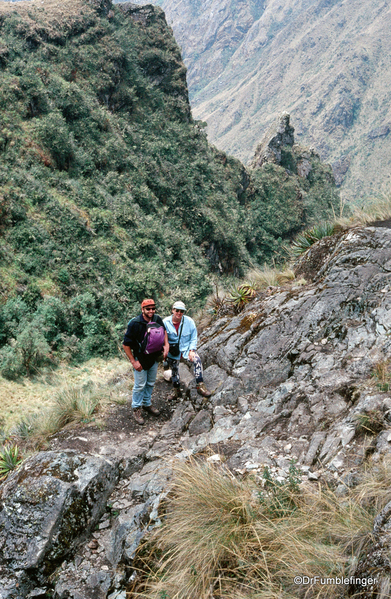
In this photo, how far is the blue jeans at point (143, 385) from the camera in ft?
17.5

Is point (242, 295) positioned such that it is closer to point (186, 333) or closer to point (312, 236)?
point (312, 236)

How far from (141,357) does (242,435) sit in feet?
5.66

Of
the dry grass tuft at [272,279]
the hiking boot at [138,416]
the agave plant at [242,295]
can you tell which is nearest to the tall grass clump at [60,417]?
the hiking boot at [138,416]

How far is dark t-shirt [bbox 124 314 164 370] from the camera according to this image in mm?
5011

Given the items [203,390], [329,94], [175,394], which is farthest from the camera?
[329,94]

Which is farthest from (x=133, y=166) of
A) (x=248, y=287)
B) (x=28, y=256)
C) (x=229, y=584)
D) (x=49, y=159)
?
(x=229, y=584)

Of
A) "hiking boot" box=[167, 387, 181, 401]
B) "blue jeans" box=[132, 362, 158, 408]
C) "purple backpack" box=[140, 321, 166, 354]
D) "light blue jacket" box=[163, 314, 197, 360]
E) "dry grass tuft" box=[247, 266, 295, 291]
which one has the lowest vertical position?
"hiking boot" box=[167, 387, 181, 401]

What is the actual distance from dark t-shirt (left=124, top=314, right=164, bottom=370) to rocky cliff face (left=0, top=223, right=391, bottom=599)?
1046 mm

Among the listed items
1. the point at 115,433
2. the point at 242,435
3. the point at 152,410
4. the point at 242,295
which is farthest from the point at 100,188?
the point at 242,435

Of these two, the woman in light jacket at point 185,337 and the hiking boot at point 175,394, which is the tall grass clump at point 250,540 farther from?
the hiking boot at point 175,394

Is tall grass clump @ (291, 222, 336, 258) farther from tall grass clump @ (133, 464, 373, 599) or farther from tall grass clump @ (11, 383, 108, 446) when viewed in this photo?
tall grass clump @ (133, 464, 373, 599)

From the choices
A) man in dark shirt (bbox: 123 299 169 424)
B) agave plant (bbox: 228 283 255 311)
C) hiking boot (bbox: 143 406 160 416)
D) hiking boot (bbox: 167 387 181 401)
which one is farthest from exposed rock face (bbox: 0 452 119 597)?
agave plant (bbox: 228 283 255 311)

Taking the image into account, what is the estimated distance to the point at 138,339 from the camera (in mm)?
5062

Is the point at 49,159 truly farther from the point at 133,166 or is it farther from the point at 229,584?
the point at 229,584
